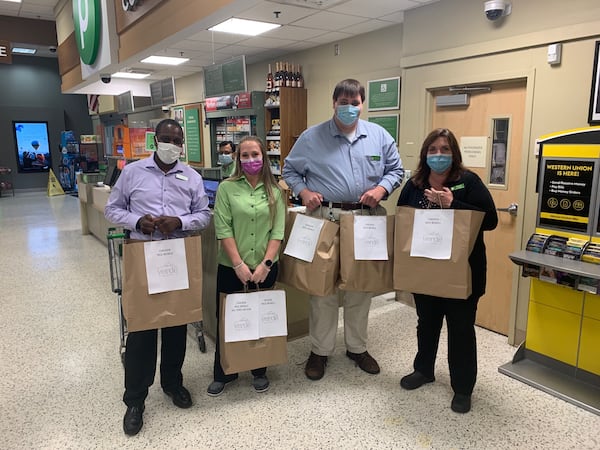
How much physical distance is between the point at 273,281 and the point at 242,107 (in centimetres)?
453

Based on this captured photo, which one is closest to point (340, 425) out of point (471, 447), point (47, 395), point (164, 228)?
point (471, 447)

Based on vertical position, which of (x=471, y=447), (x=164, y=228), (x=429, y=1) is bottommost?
(x=471, y=447)

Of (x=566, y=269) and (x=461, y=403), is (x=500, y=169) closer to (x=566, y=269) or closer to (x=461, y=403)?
(x=566, y=269)

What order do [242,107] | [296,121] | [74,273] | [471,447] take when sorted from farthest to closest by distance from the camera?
[242,107]
[296,121]
[74,273]
[471,447]

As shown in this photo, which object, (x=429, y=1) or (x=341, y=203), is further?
(x=429, y=1)

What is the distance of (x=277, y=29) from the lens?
4895mm

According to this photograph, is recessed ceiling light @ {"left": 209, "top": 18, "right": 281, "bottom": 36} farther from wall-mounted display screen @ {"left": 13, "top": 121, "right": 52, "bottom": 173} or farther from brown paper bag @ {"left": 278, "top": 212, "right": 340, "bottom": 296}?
wall-mounted display screen @ {"left": 13, "top": 121, "right": 52, "bottom": 173}

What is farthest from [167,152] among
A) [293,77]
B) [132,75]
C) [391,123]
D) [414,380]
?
[132,75]

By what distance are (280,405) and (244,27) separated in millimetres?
4062

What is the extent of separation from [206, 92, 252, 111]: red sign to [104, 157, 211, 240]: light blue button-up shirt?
156 inches

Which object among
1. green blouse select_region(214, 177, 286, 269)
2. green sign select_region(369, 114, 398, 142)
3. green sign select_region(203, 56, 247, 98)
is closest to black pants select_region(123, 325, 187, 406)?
green blouse select_region(214, 177, 286, 269)

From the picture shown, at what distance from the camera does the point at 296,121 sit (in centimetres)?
602

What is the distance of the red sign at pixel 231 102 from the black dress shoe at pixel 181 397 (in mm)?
4395

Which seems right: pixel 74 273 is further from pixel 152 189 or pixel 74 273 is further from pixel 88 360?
pixel 152 189
